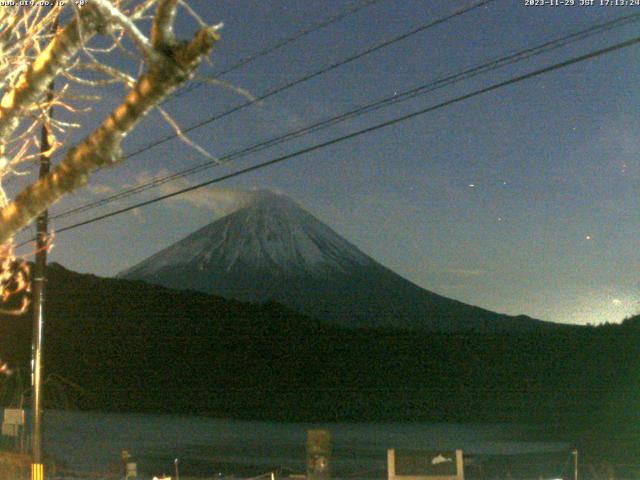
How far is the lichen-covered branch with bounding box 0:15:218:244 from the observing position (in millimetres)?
4945

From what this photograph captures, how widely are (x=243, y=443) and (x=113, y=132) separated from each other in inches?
1862

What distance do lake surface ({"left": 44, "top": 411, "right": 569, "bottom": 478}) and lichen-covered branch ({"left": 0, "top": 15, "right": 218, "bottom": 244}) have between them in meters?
23.4

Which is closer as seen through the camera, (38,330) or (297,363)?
(38,330)

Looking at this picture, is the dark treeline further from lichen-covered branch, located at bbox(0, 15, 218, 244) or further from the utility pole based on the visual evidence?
lichen-covered branch, located at bbox(0, 15, 218, 244)

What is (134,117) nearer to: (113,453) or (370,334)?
(113,453)

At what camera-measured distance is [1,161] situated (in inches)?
278

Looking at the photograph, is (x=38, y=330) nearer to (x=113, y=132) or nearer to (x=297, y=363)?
(x=113, y=132)

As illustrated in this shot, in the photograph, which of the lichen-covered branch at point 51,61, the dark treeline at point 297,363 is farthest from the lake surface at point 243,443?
the lichen-covered branch at point 51,61

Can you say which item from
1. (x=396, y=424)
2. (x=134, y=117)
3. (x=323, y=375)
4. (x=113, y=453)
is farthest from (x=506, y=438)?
(x=134, y=117)

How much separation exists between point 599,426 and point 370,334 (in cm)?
5145

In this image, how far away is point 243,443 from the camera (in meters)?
51.0

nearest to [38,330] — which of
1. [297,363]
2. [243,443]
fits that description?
[243,443]

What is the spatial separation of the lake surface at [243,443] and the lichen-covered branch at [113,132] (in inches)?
920

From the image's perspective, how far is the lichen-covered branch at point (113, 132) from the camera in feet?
16.2
